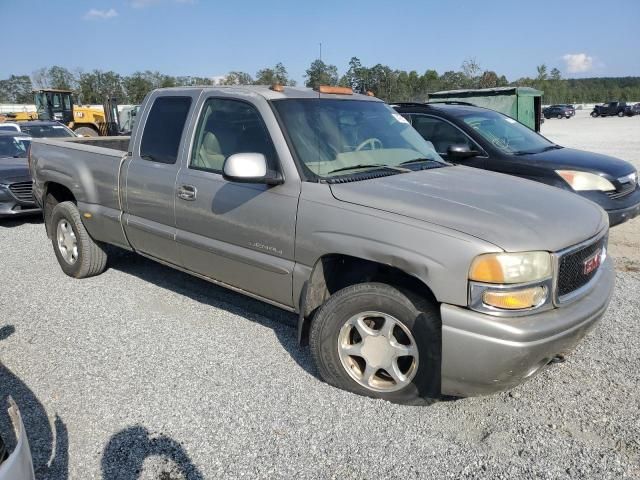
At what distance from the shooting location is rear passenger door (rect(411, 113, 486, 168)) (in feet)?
20.9

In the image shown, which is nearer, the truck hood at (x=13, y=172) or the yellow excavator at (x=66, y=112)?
the truck hood at (x=13, y=172)

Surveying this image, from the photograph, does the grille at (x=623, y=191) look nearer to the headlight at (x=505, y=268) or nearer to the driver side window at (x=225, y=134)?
the headlight at (x=505, y=268)

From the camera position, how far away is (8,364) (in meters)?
Answer: 3.72

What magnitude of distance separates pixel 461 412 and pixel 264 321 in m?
1.86

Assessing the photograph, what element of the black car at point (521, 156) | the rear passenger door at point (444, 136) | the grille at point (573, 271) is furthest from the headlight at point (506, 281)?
the rear passenger door at point (444, 136)

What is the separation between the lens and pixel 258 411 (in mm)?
3111

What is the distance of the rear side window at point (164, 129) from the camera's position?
4.21 m

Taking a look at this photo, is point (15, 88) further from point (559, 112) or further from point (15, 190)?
point (15, 190)

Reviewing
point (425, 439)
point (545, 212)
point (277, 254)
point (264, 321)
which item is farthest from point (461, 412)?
point (264, 321)

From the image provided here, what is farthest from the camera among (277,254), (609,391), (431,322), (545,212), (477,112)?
(477,112)

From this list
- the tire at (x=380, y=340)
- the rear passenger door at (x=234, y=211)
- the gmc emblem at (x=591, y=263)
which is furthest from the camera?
the rear passenger door at (x=234, y=211)

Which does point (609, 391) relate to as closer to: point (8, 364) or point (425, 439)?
point (425, 439)

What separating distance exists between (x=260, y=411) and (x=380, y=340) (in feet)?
2.69

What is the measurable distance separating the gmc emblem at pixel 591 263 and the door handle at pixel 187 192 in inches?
104
